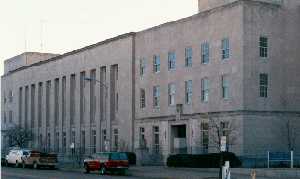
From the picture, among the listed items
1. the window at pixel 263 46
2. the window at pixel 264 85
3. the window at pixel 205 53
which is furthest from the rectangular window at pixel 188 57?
the window at pixel 264 85

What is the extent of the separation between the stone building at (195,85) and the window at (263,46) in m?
0.08

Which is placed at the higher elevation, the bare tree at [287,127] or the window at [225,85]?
the window at [225,85]

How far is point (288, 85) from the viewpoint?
3928 cm

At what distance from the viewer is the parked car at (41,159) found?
143 ft

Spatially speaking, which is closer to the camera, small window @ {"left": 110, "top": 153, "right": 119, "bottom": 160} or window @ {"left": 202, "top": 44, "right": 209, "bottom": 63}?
small window @ {"left": 110, "top": 153, "right": 119, "bottom": 160}

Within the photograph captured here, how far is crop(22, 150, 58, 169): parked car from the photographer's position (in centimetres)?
4372

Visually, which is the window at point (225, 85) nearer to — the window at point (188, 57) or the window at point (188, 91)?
the window at point (188, 91)

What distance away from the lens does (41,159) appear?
43656mm

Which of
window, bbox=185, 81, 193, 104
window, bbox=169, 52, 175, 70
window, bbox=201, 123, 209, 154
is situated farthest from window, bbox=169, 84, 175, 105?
window, bbox=201, 123, 209, 154

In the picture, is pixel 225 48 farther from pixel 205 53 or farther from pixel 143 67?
pixel 143 67

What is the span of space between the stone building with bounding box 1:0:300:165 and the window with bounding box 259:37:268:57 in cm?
8

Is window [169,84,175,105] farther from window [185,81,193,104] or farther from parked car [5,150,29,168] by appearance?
parked car [5,150,29,168]

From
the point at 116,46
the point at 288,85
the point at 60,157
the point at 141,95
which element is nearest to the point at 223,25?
the point at 288,85

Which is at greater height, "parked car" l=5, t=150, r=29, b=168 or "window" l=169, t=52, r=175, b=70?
"window" l=169, t=52, r=175, b=70
